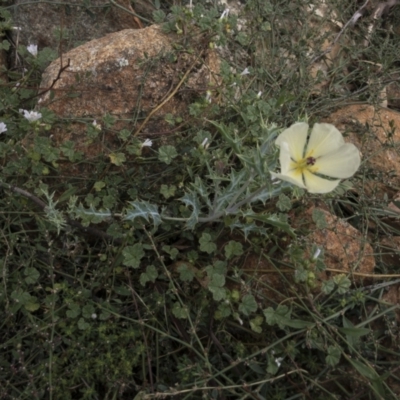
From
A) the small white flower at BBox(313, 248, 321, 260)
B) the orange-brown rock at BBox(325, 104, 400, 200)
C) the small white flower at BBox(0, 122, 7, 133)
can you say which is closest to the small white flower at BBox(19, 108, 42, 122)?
the small white flower at BBox(0, 122, 7, 133)

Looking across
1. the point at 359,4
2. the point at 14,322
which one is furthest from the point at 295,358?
the point at 359,4

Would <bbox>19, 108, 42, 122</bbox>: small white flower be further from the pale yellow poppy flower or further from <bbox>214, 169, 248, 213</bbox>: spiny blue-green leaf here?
the pale yellow poppy flower

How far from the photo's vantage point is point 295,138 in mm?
1636

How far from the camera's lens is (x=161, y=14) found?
2.69 metres

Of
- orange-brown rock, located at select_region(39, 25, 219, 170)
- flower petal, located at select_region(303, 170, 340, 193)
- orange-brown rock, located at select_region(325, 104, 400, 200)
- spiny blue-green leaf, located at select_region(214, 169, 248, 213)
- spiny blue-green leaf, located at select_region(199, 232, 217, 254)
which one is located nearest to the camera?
flower petal, located at select_region(303, 170, 340, 193)

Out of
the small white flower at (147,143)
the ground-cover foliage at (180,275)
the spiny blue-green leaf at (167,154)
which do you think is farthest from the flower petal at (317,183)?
the small white flower at (147,143)

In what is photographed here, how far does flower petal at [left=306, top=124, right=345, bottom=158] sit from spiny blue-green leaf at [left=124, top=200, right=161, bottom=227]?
73 centimetres

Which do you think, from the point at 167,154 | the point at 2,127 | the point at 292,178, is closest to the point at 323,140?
the point at 292,178

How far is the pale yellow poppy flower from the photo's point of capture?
1.63 metres

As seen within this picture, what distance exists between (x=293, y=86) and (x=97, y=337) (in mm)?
1673

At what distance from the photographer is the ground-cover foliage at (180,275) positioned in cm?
206

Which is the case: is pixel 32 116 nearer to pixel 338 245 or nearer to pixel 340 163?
pixel 340 163

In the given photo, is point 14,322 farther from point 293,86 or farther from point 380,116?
point 380,116

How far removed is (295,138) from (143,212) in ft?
2.54
